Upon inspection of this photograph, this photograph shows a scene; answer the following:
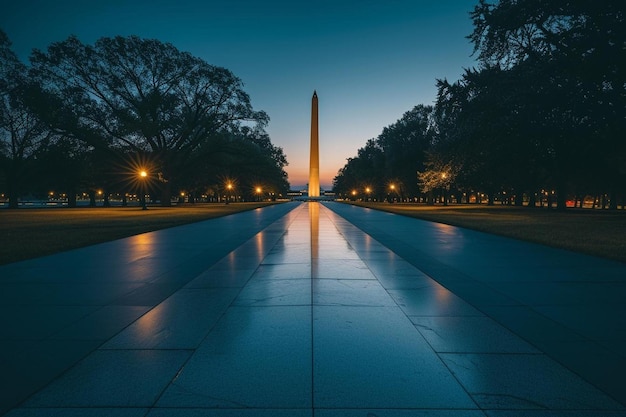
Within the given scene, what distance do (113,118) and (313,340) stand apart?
44304 millimetres

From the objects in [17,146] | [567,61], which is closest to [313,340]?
[567,61]

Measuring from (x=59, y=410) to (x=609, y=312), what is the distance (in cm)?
650

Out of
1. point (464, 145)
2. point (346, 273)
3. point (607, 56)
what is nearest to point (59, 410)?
point (346, 273)

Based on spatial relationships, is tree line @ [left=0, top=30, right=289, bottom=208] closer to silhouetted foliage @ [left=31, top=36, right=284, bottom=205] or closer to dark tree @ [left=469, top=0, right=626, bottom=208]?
silhouetted foliage @ [left=31, top=36, right=284, bottom=205]

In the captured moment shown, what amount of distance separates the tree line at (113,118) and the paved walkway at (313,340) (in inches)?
1447

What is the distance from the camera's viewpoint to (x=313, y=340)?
14.2ft

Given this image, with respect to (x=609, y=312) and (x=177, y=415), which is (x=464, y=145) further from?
(x=177, y=415)

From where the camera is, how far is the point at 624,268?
8109mm

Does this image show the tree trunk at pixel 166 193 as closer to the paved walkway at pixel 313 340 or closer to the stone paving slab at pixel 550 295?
the paved walkway at pixel 313 340

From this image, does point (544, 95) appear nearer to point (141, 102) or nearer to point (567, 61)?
point (567, 61)

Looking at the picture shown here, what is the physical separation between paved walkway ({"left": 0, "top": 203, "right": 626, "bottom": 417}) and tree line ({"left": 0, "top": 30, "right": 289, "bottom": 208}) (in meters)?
36.7

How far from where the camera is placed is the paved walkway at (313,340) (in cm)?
309

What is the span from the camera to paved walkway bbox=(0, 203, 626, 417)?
10.1 feet

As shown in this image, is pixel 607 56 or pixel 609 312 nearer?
pixel 609 312
